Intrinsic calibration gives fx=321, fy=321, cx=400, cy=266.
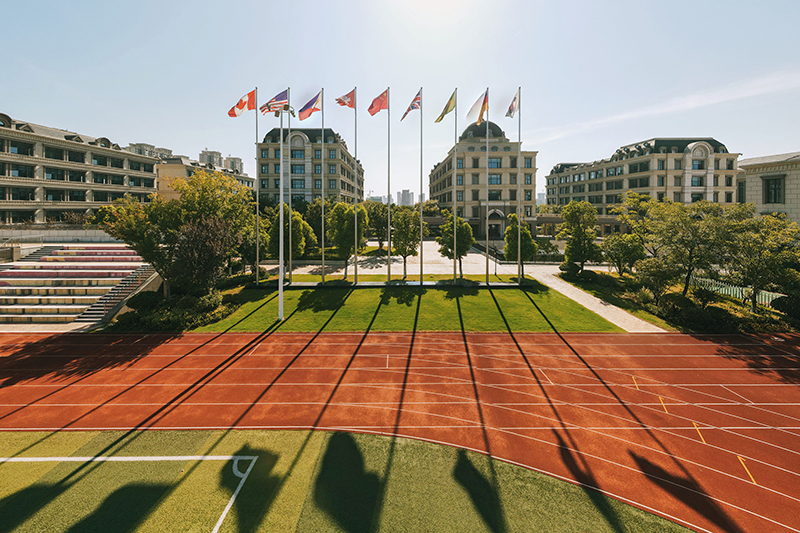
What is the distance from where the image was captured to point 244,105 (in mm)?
22797

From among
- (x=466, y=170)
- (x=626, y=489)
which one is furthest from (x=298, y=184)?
(x=626, y=489)

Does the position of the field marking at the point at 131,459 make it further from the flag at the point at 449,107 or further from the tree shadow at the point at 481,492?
the flag at the point at 449,107

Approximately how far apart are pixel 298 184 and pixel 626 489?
6882 centimetres

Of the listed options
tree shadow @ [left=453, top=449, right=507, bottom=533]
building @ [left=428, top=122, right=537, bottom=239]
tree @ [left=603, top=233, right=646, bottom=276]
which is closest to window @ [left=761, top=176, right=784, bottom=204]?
tree @ [left=603, top=233, right=646, bottom=276]

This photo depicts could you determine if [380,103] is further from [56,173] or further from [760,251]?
[56,173]

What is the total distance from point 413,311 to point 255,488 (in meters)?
15.9

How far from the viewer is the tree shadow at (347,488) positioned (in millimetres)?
7715

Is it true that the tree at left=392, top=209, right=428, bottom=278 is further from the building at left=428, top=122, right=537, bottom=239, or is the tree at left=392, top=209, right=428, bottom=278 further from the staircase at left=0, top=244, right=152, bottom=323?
the building at left=428, top=122, right=537, bottom=239

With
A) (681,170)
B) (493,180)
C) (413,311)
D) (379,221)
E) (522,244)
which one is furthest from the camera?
(681,170)

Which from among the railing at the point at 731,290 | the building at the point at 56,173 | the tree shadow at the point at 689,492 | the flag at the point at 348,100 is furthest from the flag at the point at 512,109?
the building at the point at 56,173

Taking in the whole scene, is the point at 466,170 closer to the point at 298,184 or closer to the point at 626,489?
the point at 298,184

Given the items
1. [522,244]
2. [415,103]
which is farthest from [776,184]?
[415,103]

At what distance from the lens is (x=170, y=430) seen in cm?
1105

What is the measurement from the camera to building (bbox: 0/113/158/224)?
45906mm
